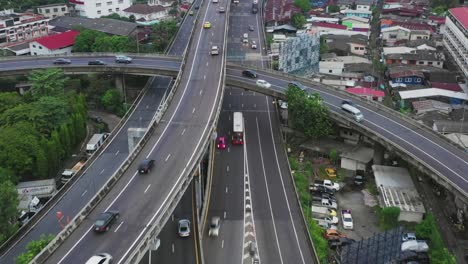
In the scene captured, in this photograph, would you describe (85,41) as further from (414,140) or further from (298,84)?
(414,140)

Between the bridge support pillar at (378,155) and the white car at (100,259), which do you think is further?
the bridge support pillar at (378,155)

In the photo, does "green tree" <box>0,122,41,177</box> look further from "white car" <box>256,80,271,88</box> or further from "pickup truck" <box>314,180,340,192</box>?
"pickup truck" <box>314,180,340,192</box>

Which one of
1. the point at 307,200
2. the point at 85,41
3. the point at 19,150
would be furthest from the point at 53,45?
the point at 307,200

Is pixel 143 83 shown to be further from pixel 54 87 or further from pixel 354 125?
pixel 354 125

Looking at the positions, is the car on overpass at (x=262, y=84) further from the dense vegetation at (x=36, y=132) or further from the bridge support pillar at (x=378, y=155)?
the dense vegetation at (x=36, y=132)

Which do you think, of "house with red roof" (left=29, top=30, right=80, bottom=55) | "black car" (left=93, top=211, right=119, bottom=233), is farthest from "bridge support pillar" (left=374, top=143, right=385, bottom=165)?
"house with red roof" (left=29, top=30, right=80, bottom=55)

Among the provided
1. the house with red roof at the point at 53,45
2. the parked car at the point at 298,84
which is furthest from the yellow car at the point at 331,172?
the house with red roof at the point at 53,45

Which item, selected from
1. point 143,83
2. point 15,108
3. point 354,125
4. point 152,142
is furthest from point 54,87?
point 354,125

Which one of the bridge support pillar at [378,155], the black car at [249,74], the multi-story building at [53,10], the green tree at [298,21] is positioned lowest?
the bridge support pillar at [378,155]
